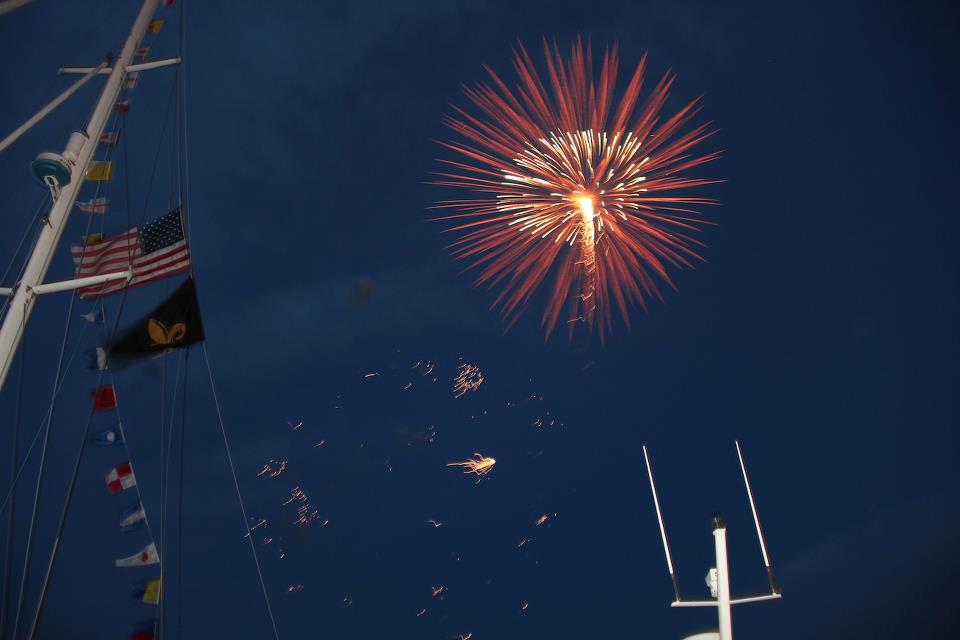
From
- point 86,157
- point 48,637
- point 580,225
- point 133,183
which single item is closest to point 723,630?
point 86,157

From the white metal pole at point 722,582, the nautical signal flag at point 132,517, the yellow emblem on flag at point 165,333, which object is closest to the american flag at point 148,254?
the yellow emblem on flag at point 165,333

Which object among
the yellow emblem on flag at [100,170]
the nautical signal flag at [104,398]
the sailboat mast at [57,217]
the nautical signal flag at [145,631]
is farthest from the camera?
the nautical signal flag at [145,631]

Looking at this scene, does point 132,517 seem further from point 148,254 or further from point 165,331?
point 148,254

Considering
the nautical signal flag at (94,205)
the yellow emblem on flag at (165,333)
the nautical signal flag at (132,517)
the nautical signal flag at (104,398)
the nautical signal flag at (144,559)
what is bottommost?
the nautical signal flag at (144,559)

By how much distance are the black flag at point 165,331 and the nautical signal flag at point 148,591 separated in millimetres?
6826

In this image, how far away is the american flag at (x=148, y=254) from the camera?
12281 mm

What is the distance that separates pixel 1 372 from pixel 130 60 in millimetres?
6842

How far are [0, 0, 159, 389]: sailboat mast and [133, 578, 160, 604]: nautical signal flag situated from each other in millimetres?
8381

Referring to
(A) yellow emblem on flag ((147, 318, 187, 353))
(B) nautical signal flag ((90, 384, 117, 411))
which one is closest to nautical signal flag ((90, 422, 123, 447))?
(B) nautical signal flag ((90, 384, 117, 411))

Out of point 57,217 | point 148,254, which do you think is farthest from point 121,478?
point 57,217

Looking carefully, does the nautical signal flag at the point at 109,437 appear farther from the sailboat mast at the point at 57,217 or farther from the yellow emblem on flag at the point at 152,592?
the sailboat mast at the point at 57,217

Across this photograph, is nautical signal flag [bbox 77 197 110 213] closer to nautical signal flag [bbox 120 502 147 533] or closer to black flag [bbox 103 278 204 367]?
black flag [bbox 103 278 204 367]

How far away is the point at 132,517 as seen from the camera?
15562 mm

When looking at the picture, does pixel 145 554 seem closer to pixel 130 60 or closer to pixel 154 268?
pixel 154 268
